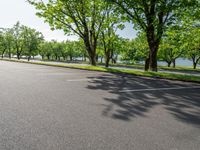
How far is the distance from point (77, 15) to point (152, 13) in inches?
365

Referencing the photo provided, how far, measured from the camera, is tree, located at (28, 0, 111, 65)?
64.2 ft

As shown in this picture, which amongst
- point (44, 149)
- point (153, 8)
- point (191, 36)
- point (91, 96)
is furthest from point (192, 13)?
point (44, 149)

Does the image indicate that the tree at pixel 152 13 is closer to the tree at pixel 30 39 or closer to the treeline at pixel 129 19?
the treeline at pixel 129 19

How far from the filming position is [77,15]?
20.6m

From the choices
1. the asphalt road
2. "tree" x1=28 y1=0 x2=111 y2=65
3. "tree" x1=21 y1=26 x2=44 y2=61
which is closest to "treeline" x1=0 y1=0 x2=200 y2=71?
"tree" x1=28 y1=0 x2=111 y2=65

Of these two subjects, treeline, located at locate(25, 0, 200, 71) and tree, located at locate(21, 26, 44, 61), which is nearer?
treeline, located at locate(25, 0, 200, 71)

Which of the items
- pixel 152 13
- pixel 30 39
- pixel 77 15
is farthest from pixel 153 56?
pixel 30 39

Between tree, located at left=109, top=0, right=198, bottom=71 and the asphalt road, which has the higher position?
tree, located at left=109, top=0, right=198, bottom=71

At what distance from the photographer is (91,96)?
5934mm

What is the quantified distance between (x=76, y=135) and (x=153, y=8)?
1541 cm

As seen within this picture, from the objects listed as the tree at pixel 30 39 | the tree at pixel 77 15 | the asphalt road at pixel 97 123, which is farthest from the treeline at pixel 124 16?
the tree at pixel 30 39

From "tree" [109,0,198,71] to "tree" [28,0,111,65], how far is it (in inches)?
167

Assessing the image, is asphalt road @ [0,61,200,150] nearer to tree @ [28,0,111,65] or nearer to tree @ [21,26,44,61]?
tree @ [28,0,111,65]

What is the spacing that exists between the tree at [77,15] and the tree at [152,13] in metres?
4.25
